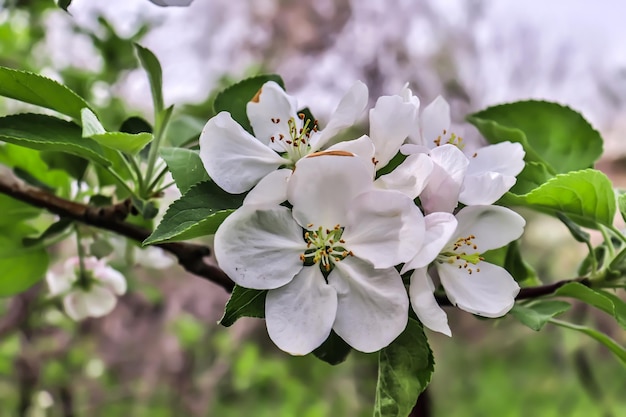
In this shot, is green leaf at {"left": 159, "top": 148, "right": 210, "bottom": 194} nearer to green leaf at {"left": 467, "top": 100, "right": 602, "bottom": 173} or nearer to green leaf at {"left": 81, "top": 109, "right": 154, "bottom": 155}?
green leaf at {"left": 81, "top": 109, "right": 154, "bottom": 155}

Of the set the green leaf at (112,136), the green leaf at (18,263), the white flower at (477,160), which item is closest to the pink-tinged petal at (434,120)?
the white flower at (477,160)

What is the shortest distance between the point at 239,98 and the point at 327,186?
0.14 m

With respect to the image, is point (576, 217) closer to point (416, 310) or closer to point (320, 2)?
point (416, 310)

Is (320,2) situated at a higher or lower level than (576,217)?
lower

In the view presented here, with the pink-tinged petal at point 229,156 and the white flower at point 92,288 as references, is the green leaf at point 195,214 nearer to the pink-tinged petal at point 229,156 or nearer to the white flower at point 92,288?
the pink-tinged petal at point 229,156

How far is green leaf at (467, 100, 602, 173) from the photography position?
53cm

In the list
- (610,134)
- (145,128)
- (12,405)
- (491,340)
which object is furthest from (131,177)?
(610,134)

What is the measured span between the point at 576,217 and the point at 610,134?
9.11ft

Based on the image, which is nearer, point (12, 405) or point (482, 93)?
point (12, 405)

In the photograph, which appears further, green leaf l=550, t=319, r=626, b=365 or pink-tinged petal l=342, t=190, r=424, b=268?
green leaf l=550, t=319, r=626, b=365

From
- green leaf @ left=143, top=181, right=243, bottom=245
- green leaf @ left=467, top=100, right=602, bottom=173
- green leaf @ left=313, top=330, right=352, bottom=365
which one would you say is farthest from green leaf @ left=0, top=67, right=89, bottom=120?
green leaf @ left=467, top=100, right=602, bottom=173

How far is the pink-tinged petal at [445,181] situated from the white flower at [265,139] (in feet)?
0.19

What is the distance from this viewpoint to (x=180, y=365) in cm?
218

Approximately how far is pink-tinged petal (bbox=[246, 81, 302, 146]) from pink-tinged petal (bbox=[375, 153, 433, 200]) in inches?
3.7
